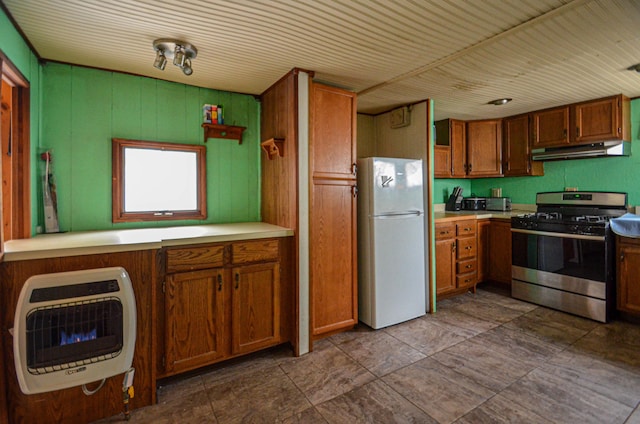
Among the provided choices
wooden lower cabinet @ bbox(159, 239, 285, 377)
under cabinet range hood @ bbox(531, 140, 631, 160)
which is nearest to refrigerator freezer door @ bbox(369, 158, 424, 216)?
wooden lower cabinet @ bbox(159, 239, 285, 377)

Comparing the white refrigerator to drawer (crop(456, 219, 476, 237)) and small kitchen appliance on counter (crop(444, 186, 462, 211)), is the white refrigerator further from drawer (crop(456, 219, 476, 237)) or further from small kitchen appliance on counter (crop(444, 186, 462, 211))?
small kitchen appliance on counter (crop(444, 186, 462, 211))

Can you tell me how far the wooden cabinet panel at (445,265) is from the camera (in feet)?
11.2

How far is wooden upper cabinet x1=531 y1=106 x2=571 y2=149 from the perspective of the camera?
11.6ft

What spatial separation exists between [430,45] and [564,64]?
4.05ft

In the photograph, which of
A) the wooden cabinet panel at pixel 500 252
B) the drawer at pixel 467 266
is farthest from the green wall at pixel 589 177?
the drawer at pixel 467 266

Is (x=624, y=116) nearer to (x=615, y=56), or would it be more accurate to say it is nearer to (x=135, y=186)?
(x=615, y=56)

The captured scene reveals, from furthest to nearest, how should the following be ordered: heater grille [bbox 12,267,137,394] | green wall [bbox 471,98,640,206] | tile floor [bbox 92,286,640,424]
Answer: green wall [bbox 471,98,640,206] < tile floor [bbox 92,286,640,424] < heater grille [bbox 12,267,137,394]

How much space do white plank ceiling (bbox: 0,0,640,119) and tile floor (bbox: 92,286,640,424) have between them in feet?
7.24

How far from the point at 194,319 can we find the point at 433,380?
1.64 metres

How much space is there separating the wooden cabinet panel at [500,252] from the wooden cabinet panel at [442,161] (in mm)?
857

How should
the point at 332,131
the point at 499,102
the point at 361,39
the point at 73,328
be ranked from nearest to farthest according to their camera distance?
the point at 73,328
the point at 361,39
the point at 332,131
the point at 499,102

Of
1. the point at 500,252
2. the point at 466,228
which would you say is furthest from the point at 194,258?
the point at 500,252

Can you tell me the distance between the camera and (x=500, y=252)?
3.84 m

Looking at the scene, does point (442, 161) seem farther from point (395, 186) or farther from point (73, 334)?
point (73, 334)
